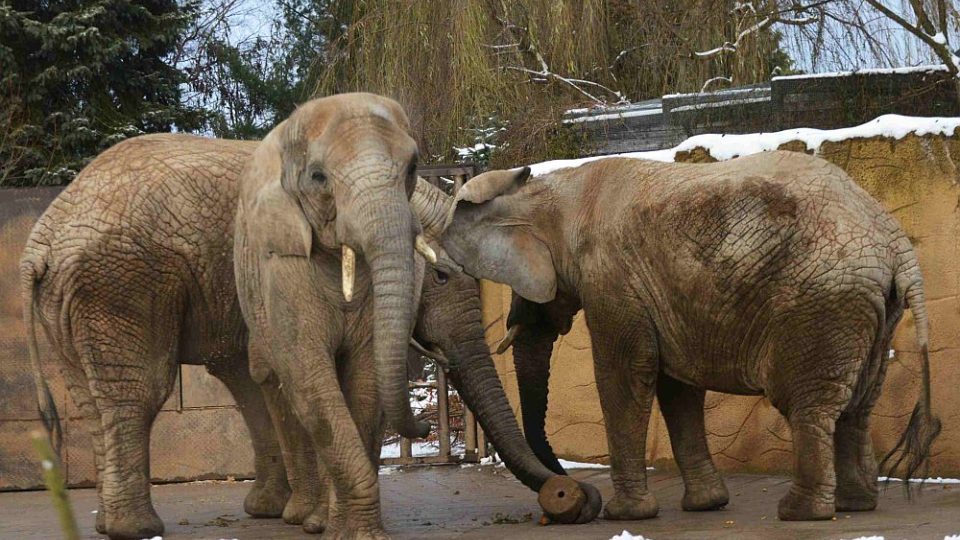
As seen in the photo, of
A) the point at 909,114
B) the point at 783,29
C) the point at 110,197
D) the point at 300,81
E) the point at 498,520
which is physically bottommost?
the point at 498,520

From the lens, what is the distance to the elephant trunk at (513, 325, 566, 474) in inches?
300

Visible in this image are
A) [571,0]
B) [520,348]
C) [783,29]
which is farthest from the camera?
[571,0]

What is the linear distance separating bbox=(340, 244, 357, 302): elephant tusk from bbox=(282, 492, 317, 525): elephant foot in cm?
171

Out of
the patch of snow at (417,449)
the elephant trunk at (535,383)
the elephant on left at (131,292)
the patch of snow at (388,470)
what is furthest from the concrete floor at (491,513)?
the patch of snow at (417,449)

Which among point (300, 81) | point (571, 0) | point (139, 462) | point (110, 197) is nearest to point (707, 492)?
point (139, 462)

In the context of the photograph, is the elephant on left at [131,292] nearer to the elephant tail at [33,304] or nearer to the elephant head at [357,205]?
the elephant tail at [33,304]

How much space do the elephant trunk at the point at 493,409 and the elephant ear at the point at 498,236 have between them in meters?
0.22

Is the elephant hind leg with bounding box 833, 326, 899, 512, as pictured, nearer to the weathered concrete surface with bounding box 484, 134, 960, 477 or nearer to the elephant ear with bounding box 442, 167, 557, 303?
the weathered concrete surface with bounding box 484, 134, 960, 477

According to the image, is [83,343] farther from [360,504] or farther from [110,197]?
[360,504]

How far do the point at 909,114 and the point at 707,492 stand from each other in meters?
3.90

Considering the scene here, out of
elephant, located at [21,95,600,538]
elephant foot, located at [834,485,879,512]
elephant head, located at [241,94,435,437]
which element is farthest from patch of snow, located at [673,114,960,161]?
elephant head, located at [241,94,435,437]

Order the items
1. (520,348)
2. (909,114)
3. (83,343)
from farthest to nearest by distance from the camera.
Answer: (909,114), (520,348), (83,343)

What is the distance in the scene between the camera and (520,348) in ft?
25.6

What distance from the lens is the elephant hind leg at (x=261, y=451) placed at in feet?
25.6
